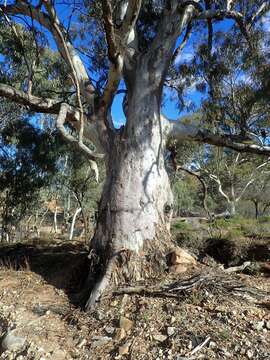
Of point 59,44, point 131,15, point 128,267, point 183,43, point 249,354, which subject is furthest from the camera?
point 183,43

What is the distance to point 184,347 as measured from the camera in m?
2.82

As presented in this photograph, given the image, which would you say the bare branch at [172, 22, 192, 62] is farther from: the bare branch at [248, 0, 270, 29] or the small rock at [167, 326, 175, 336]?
the small rock at [167, 326, 175, 336]

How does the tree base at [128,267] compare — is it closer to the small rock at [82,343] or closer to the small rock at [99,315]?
the small rock at [99,315]

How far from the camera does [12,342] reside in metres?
3.26

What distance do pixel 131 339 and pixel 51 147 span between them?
6046 mm

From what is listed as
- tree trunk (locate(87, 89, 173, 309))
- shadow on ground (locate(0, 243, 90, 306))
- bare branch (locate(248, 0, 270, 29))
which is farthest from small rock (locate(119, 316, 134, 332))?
bare branch (locate(248, 0, 270, 29))

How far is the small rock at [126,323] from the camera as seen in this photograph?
3.26 metres

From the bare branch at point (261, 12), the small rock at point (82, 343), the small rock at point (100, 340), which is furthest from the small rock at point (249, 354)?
the bare branch at point (261, 12)

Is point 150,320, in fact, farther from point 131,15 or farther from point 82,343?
point 131,15

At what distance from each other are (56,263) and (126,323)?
2369 mm

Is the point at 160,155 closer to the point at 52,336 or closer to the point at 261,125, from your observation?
the point at 52,336

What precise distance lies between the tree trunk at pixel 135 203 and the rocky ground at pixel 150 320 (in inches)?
13.8

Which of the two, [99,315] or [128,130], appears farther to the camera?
[128,130]

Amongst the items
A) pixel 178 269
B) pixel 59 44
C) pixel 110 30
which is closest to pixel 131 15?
pixel 110 30
